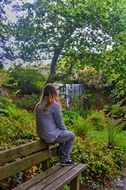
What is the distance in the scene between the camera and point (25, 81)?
19.0 m

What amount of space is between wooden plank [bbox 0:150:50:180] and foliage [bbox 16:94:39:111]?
439 inches

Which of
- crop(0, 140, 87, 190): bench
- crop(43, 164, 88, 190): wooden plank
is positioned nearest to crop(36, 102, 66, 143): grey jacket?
crop(0, 140, 87, 190): bench

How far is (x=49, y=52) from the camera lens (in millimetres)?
19016

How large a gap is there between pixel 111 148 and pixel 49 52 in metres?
9.54

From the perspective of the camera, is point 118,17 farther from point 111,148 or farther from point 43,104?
point 43,104

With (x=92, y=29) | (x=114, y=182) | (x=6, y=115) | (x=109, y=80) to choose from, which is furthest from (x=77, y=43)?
(x=114, y=182)

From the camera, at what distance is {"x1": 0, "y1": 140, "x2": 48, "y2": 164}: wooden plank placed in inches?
192

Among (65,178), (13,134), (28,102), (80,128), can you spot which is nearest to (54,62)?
(28,102)

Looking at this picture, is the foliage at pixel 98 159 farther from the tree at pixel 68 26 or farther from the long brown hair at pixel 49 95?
the tree at pixel 68 26

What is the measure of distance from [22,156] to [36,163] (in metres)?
0.48

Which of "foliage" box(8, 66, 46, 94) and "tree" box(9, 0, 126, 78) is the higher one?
"tree" box(9, 0, 126, 78)

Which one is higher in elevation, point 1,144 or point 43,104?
point 43,104

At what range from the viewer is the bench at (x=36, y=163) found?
16.2 ft

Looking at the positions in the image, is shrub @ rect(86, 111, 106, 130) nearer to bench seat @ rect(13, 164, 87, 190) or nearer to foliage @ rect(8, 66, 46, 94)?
foliage @ rect(8, 66, 46, 94)
